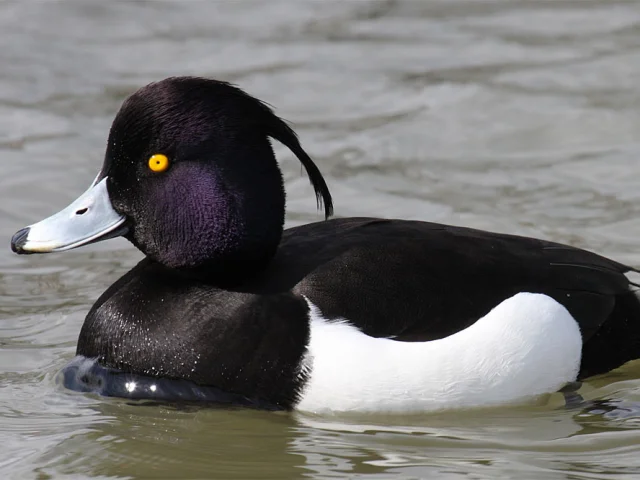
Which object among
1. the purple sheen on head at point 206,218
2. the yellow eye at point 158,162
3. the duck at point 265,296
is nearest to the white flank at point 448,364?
the duck at point 265,296

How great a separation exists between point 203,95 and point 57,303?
1866 mm

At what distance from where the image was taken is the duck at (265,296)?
15.8 ft

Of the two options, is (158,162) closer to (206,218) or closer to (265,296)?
(206,218)

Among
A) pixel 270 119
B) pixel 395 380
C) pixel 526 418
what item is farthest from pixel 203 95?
pixel 526 418

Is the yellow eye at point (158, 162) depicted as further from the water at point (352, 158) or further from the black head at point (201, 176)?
the water at point (352, 158)

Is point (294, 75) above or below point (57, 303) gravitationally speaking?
above

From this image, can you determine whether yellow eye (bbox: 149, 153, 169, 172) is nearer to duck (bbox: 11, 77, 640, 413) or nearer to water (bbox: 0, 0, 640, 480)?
duck (bbox: 11, 77, 640, 413)

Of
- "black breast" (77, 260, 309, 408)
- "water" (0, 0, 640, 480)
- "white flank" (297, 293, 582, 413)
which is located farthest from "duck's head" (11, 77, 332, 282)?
"water" (0, 0, 640, 480)

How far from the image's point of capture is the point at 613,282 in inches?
213

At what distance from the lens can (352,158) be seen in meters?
8.00

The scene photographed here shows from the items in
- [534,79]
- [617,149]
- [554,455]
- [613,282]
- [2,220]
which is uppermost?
[534,79]

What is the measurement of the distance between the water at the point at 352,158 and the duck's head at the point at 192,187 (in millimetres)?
640

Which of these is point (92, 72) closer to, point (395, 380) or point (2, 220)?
point (2, 220)

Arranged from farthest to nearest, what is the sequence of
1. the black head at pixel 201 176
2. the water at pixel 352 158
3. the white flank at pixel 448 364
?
the black head at pixel 201 176
the white flank at pixel 448 364
the water at pixel 352 158
